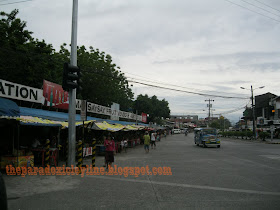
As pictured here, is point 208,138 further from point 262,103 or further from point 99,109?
point 262,103

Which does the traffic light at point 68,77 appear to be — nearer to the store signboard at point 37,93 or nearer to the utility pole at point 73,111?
the utility pole at point 73,111

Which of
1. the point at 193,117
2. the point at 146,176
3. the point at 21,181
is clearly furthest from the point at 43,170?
the point at 193,117

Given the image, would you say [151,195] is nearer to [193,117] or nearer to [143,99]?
[143,99]

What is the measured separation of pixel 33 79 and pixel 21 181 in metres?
14.7

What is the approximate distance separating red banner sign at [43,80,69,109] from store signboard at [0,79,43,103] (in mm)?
432

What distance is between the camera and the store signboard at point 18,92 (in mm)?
14531

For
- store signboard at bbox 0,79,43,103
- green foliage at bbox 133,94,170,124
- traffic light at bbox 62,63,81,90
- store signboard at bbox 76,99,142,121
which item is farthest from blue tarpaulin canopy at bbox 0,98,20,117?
green foliage at bbox 133,94,170,124

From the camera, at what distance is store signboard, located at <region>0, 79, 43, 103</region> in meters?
14.5

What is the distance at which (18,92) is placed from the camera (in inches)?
616

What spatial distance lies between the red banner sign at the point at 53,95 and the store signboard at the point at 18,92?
1.42 feet

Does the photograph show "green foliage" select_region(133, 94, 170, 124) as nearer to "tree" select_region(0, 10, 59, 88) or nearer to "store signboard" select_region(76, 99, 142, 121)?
"store signboard" select_region(76, 99, 142, 121)

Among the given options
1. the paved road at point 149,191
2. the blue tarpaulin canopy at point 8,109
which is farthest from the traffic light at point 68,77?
the paved road at point 149,191

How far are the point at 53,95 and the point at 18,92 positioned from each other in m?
3.18

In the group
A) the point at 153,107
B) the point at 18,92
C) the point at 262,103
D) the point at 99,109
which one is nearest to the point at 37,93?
the point at 18,92
